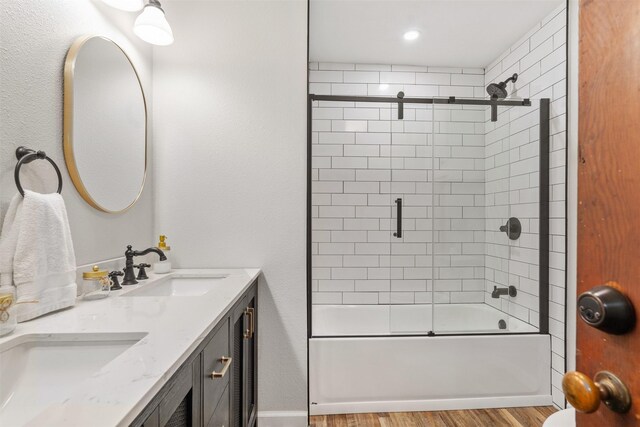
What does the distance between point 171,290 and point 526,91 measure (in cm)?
269

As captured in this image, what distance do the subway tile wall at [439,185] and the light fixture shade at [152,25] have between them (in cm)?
138

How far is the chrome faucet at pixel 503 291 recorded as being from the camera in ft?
7.45

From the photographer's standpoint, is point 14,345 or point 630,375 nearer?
point 630,375

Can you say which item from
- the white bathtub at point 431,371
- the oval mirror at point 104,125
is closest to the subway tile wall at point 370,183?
the white bathtub at point 431,371

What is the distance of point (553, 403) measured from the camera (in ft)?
6.88

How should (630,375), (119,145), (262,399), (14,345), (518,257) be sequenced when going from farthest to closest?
(518,257), (262,399), (119,145), (14,345), (630,375)

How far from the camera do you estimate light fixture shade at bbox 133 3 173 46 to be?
4.94 ft

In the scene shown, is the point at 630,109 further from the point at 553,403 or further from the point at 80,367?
the point at 553,403

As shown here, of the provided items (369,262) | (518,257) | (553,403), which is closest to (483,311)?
(518,257)

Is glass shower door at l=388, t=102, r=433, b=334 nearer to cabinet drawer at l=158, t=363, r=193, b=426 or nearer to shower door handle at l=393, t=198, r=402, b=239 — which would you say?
shower door handle at l=393, t=198, r=402, b=239

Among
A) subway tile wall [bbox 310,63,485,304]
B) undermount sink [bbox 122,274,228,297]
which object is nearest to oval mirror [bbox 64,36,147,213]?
undermount sink [bbox 122,274,228,297]

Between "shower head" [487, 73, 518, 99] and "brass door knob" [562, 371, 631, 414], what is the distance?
2.43 metres

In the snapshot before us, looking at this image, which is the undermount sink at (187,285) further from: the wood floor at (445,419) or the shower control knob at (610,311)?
the shower control knob at (610,311)

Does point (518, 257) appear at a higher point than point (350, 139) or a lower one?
lower
